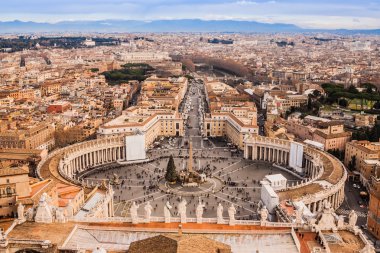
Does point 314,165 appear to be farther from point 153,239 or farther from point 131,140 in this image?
point 153,239

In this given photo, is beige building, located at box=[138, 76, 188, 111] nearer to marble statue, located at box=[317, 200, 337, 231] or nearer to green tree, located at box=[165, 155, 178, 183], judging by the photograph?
green tree, located at box=[165, 155, 178, 183]

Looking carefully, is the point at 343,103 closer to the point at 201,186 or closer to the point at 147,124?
the point at 147,124

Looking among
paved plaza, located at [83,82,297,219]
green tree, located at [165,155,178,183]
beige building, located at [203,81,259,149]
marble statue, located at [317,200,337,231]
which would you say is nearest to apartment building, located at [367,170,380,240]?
paved plaza, located at [83,82,297,219]

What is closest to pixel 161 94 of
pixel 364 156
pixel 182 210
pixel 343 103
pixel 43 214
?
pixel 343 103

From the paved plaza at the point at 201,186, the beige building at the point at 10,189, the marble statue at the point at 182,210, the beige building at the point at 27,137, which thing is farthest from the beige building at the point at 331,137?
the beige building at the point at 10,189

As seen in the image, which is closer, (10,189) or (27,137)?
(10,189)

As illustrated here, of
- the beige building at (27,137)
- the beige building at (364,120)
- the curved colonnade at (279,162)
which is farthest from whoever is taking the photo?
the beige building at (364,120)

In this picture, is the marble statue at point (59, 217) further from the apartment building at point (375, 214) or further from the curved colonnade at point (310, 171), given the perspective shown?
the apartment building at point (375, 214)

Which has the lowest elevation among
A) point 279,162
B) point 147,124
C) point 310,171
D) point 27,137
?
point 279,162

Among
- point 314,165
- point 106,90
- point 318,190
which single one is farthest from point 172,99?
point 318,190
